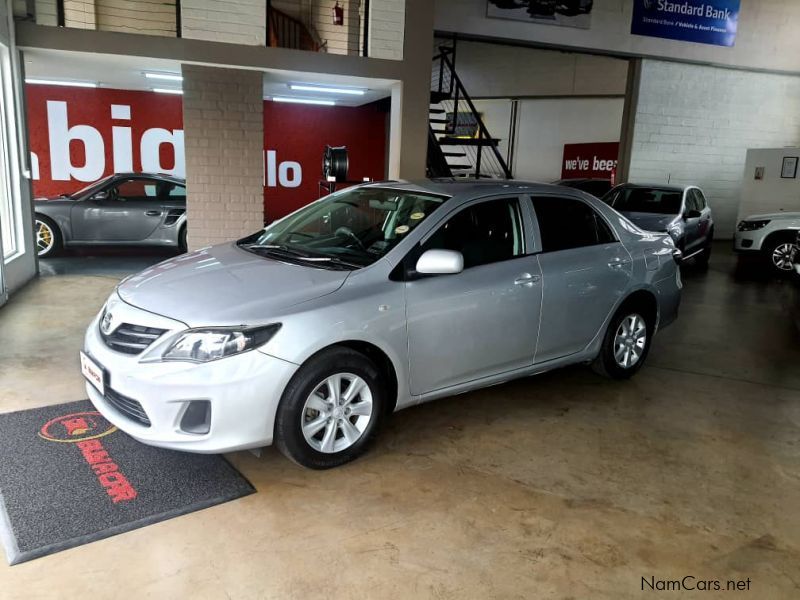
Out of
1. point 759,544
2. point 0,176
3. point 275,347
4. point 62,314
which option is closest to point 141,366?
point 275,347

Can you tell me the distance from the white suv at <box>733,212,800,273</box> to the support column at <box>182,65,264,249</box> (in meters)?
8.09

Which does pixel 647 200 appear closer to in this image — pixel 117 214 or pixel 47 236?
pixel 117 214

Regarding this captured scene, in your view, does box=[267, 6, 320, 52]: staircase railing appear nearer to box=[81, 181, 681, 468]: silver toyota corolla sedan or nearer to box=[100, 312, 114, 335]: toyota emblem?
box=[81, 181, 681, 468]: silver toyota corolla sedan

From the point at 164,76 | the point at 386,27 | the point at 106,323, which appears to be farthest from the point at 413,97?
the point at 106,323

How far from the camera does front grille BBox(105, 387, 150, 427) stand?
3197 millimetres

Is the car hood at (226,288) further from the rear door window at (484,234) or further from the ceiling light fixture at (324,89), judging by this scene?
the ceiling light fixture at (324,89)

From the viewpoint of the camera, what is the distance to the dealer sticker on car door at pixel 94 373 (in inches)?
131

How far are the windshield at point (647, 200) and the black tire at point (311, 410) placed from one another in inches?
316

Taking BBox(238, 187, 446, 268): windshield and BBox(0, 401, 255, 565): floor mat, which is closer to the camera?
BBox(0, 401, 255, 565): floor mat

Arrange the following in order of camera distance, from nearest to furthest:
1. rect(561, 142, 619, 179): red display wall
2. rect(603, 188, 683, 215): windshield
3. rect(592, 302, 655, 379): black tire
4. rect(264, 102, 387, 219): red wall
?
rect(592, 302, 655, 379): black tire → rect(603, 188, 683, 215): windshield → rect(264, 102, 387, 219): red wall → rect(561, 142, 619, 179): red display wall

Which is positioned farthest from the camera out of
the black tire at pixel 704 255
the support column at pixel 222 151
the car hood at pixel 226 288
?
the black tire at pixel 704 255

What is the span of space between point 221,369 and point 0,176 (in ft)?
19.6

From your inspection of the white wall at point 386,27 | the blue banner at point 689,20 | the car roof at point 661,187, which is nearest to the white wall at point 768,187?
the blue banner at point 689,20
